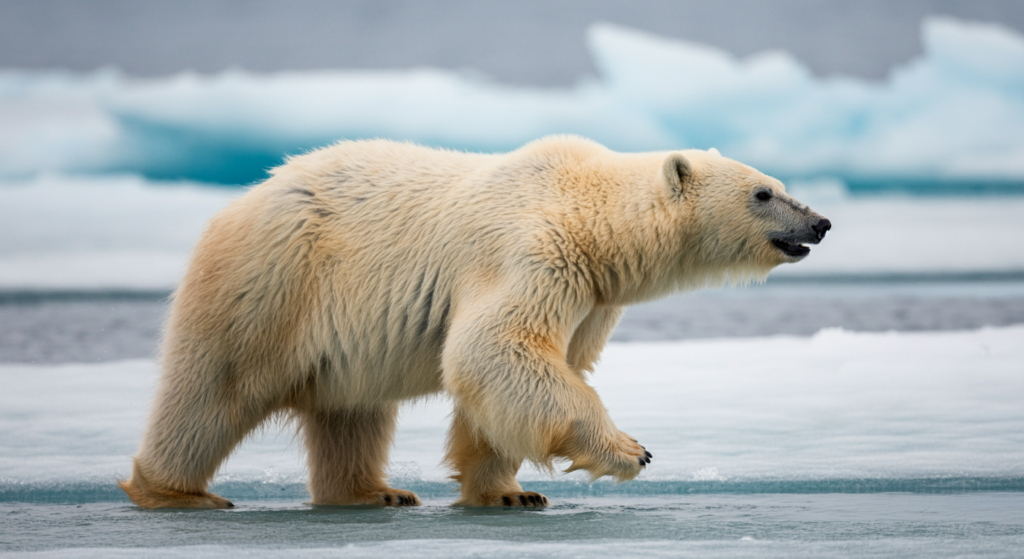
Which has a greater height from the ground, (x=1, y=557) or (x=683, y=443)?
(x=683, y=443)

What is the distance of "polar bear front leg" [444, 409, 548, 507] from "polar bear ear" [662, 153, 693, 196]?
153 centimetres

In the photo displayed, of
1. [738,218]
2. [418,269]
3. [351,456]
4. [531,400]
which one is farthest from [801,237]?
[351,456]

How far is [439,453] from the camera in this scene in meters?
6.33

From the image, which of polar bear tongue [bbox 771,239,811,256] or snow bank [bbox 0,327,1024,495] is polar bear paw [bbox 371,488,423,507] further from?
polar bear tongue [bbox 771,239,811,256]

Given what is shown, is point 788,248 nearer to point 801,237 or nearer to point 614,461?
point 801,237

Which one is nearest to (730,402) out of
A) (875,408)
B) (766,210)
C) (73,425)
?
(875,408)

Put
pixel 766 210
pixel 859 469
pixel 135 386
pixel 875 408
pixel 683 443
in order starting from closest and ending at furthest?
pixel 766 210, pixel 859 469, pixel 683 443, pixel 875 408, pixel 135 386

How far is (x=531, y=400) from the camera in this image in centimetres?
420

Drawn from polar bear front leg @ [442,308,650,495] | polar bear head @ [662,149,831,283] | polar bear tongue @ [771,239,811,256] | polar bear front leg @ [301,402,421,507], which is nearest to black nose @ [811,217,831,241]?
polar bear head @ [662,149,831,283]

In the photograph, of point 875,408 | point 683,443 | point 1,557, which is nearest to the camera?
point 1,557

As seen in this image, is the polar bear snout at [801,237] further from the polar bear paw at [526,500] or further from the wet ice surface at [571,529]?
the polar bear paw at [526,500]

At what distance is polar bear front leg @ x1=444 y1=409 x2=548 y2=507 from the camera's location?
16.2 ft

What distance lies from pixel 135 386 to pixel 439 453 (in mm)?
2944

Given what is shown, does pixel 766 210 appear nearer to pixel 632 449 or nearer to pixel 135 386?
pixel 632 449
